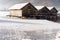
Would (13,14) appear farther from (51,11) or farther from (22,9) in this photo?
(51,11)

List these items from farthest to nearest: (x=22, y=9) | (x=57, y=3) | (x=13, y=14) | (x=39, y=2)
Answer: (x=39, y=2)
(x=57, y=3)
(x=13, y=14)
(x=22, y=9)

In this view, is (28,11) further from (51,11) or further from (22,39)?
(22,39)

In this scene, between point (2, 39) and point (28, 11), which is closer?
point (2, 39)

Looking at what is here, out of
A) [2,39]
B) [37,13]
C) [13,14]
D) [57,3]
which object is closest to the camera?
[2,39]

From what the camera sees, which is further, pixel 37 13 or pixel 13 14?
pixel 13 14

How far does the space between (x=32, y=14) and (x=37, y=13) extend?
1.43 meters

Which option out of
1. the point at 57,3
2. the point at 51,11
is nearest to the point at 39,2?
the point at 57,3

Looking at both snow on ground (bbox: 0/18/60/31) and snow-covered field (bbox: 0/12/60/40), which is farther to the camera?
snow on ground (bbox: 0/18/60/31)

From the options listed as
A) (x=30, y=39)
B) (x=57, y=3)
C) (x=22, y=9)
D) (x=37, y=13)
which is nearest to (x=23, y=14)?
(x=22, y=9)

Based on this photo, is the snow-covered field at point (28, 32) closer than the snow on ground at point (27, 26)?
Yes

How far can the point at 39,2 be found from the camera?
109625mm

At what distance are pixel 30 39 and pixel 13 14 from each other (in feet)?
107

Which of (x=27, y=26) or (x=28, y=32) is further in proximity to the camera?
(x=27, y=26)

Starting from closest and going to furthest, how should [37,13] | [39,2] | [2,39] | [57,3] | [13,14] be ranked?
1. [2,39]
2. [37,13]
3. [13,14]
4. [57,3]
5. [39,2]
